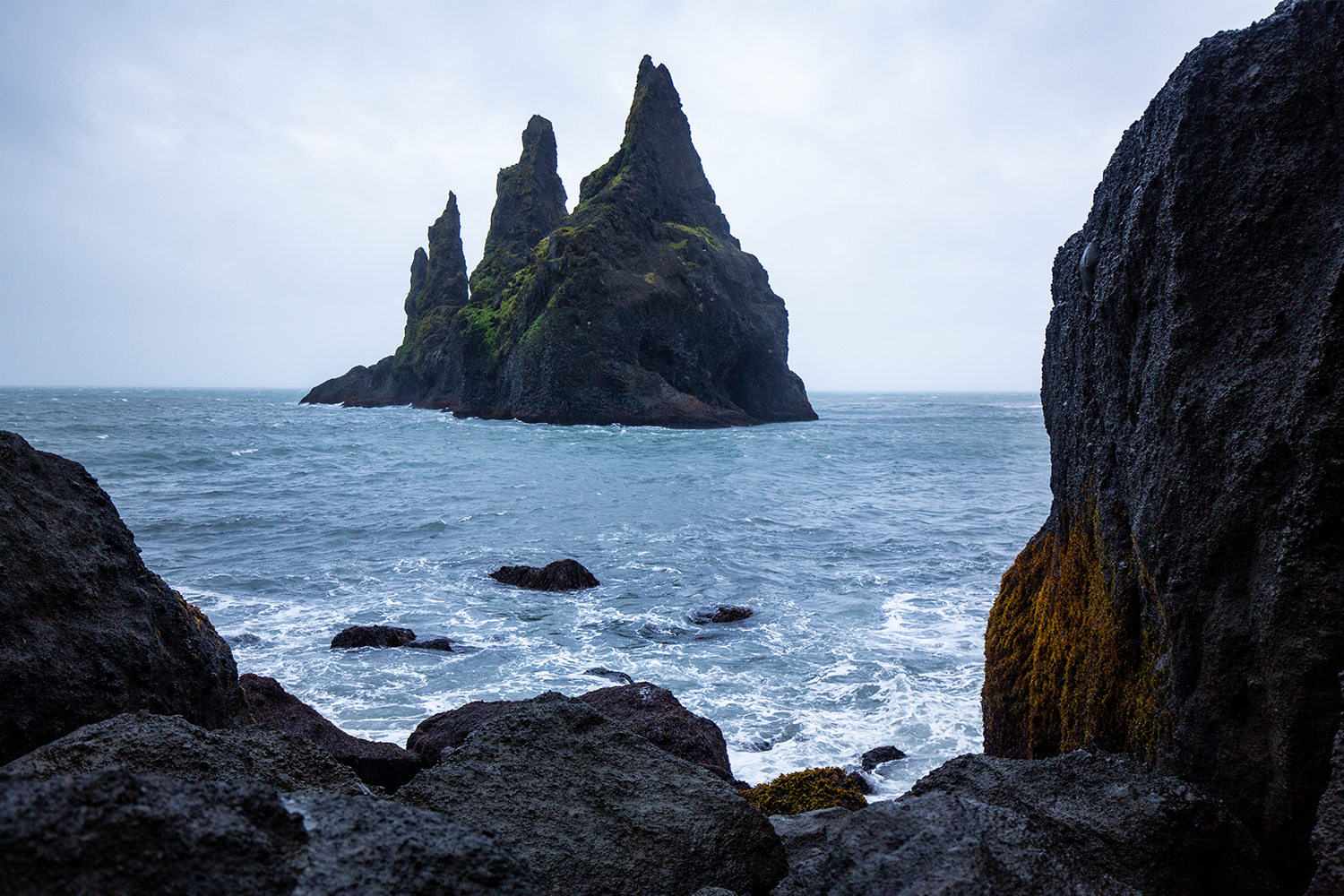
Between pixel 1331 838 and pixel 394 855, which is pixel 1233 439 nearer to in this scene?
pixel 1331 838

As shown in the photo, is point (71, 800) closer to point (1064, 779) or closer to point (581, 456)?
point (1064, 779)

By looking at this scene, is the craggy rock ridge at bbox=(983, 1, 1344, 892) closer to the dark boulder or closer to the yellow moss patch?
the yellow moss patch

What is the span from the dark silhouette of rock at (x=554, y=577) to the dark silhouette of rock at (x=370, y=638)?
2.81 m

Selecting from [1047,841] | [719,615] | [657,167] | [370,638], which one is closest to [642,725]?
[1047,841]

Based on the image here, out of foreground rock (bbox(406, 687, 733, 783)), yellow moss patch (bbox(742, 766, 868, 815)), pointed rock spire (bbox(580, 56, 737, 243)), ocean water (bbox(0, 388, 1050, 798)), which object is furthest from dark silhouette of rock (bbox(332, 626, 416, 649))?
pointed rock spire (bbox(580, 56, 737, 243))

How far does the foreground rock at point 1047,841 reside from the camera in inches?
88.7

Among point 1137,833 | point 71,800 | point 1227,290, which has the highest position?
point 1227,290

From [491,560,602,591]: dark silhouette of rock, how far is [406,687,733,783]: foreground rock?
18.1 feet

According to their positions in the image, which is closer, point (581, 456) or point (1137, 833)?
point (1137, 833)

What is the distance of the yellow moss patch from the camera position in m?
5.00

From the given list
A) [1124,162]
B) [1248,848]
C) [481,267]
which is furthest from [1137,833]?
[481,267]

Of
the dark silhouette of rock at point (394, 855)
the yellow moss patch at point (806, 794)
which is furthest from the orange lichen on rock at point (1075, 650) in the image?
the dark silhouette of rock at point (394, 855)

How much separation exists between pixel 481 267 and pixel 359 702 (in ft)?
233

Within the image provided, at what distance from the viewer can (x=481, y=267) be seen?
7356 cm
